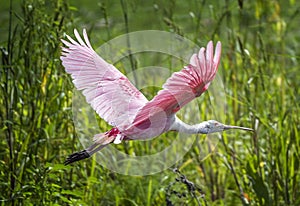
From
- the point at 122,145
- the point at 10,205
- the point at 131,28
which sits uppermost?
the point at 131,28

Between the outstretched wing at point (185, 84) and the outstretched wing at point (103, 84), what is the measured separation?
0.15 ft

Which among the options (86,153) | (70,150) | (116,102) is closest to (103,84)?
(116,102)

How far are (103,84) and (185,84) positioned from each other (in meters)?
0.22

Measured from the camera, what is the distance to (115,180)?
273 cm

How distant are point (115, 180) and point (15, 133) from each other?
0.43m

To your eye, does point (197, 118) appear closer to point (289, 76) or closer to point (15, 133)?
point (15, 133)

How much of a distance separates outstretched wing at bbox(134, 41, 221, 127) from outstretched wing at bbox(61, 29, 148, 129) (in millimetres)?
46

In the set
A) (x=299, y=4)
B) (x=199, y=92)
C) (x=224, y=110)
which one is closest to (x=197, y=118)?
(x=224, y=110)

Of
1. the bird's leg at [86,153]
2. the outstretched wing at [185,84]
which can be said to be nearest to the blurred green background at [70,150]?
the bird's leg at [86,153]

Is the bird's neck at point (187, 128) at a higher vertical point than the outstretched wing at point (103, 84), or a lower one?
lower

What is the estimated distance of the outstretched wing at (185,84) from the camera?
5.00 feet

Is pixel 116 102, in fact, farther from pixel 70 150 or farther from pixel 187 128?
pixel 70 150

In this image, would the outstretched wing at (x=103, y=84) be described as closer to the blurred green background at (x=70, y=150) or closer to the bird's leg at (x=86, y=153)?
the bird's leg at (x=86, y=153)

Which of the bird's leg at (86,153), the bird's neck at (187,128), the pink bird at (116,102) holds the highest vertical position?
the pink bird at (116,102)
